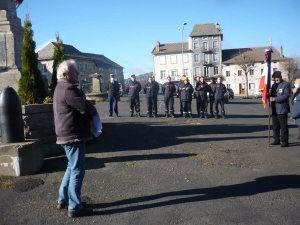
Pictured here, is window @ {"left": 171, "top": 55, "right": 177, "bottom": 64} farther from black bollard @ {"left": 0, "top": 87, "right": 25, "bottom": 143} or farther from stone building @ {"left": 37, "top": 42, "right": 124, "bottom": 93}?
black bollard @ {"left": 0, "top": 87, "right": 25, "bottom": 143}

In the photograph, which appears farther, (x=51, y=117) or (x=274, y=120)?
(x=274, y=120)

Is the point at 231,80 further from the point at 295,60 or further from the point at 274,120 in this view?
the point at 274,120

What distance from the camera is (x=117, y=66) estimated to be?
114000mm

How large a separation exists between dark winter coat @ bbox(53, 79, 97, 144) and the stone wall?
2823mm

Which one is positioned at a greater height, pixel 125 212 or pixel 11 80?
pixel 11 80

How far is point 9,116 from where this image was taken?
617cm

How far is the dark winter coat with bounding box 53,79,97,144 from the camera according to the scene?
4145mm

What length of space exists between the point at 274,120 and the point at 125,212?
584cm

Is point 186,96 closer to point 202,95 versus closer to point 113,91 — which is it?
point 202,95

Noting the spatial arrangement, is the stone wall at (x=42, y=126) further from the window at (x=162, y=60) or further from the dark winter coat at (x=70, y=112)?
the window at (x=162, y=60)

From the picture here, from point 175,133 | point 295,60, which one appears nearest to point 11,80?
point 175,133

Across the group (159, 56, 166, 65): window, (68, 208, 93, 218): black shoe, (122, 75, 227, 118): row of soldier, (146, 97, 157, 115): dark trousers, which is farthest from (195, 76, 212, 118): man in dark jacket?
(159, 56, 166, 65): window

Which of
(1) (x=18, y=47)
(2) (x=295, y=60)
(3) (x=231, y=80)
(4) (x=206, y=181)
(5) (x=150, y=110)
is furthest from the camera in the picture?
(3) (x=231, y=80)

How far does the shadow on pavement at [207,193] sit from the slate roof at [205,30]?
82.5 meters
